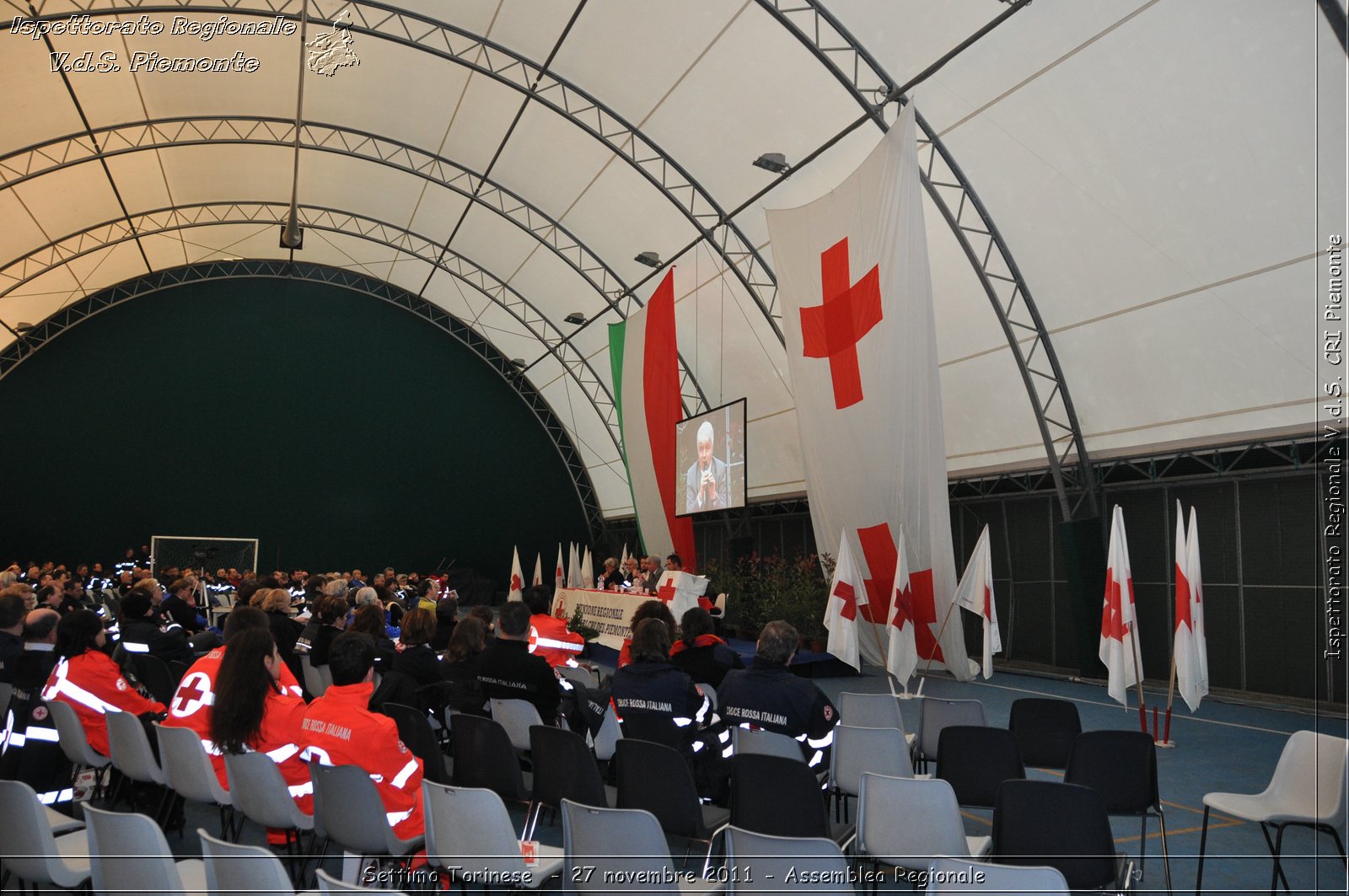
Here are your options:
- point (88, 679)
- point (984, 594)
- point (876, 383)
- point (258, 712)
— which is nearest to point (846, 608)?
point (984, 594)

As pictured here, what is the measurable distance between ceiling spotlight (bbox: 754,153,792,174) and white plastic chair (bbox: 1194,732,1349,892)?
9.56 meters

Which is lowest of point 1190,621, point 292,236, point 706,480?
point 1190,621

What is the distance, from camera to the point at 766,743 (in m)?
4.11

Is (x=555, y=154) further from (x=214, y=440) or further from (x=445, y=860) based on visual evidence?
(x=445, y=860)

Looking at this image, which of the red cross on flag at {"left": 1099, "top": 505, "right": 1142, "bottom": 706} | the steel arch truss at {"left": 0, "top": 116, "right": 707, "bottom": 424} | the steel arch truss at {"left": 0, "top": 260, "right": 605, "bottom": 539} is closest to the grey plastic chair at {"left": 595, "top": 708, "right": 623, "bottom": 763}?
the red cross on flag at {"left": 1099, "top": 505, "right": 1142, "bottom": 706}

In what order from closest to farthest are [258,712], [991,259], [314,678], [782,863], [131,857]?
[131,857] < [782,863] < [258,712] < [314,678] < [991,259]

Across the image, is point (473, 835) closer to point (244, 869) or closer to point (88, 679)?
point (244, 869)

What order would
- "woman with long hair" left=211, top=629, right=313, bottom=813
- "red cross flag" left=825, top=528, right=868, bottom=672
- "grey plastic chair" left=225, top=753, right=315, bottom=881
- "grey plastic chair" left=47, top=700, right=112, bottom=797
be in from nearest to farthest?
1. "grey plastic chair" left=225, top=753, right=315, bottom=881
2. "woman with long hair" left=211, top=629, right=313, bottom=813
3. "grey plastic chair" left=47, top=700, right=112, bottom=797
4. "red cross flag" left=825, top=528, right=868, bottom=672

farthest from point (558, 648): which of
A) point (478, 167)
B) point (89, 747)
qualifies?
point (478, 167)

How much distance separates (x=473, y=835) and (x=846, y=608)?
6.46 m

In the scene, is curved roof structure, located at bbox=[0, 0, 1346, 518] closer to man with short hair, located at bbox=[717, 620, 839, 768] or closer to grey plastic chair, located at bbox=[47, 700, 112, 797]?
man with short hair, located at bbox=[717, 620, 839, 768]

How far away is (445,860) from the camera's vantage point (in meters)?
3.08

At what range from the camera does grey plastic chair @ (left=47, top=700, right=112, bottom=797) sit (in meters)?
4.29

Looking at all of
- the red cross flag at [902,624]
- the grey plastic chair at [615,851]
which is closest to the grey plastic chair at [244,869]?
the grey plastic chair at [615,851]
